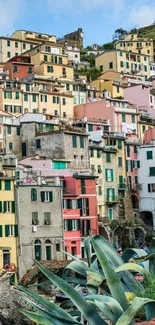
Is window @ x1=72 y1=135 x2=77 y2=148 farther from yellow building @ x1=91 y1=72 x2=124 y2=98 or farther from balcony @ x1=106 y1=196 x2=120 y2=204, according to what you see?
yellow building @ x1=91 y1=72 x2=124 y2=98

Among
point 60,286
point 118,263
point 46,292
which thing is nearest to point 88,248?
point 118,263

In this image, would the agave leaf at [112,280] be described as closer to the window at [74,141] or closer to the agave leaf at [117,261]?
the agave leaf at [117,261]

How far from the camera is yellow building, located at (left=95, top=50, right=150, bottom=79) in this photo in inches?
4464

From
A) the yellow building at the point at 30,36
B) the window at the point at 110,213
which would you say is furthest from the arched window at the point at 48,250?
the yellow building at the point at 30,36

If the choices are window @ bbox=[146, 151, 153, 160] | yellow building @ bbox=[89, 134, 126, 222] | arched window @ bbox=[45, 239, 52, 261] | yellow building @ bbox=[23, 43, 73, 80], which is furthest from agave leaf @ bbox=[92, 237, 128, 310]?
yellow building @ bbox=[23, 43, 73, 80]

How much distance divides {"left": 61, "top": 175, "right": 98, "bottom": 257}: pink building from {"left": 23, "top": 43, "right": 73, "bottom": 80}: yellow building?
3428 centimetres

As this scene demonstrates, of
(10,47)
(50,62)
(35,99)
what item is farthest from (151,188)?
(10,47)

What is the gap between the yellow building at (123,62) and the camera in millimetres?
113375

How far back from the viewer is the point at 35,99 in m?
78.5

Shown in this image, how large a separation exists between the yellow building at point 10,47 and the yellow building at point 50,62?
9.98 meters

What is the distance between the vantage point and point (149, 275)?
13.5m

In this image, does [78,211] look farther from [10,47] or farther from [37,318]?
[10,47]

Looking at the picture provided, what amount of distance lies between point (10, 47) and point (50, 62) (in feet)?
63.8

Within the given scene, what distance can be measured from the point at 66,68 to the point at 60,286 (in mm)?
83183
